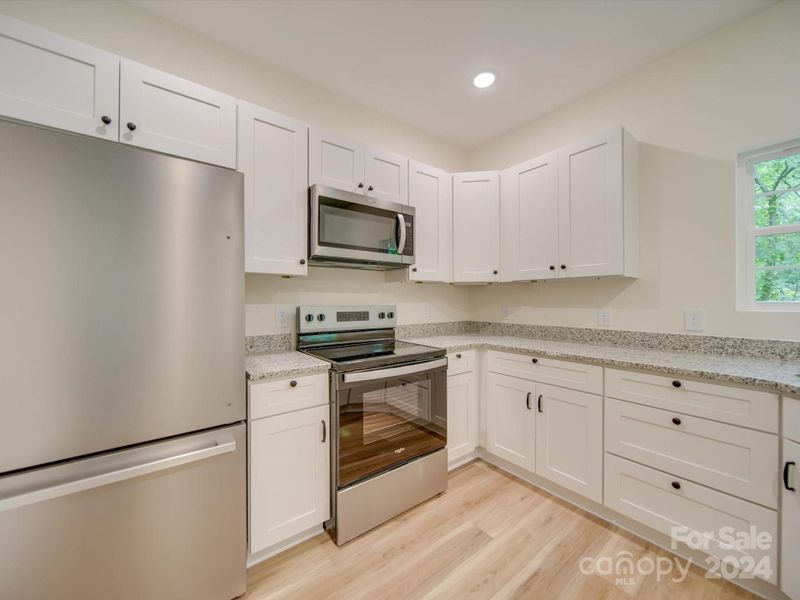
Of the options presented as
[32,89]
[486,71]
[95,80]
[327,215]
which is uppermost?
[486,71]

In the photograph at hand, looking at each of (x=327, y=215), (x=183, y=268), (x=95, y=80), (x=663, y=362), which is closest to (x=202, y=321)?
(x=183, y=268)

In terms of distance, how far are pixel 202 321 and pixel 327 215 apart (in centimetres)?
96

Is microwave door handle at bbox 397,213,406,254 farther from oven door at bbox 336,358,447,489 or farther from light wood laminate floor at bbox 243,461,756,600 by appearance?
light wood laminate floor at bbox 243,461,756,600

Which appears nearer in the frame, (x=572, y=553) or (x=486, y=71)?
(x=572, y=553)

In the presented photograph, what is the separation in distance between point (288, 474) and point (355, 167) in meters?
1.85

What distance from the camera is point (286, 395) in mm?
1533

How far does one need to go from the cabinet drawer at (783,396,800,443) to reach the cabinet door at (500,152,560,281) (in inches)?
49.6

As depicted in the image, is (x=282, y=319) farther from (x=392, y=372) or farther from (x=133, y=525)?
(x=133, y=525)

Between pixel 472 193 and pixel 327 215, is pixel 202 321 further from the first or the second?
pixel 472 193

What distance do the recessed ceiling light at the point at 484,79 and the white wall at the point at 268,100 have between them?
746 millimetres

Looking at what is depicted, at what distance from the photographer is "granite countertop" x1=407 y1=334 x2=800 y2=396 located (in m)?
1.29

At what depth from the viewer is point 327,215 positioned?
1.91 m

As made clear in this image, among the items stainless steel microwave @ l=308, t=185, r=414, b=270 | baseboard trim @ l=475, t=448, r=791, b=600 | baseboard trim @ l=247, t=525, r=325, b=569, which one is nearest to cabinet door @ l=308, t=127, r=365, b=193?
stainless steel microwave @ l=308, t=185, r=414, b=270

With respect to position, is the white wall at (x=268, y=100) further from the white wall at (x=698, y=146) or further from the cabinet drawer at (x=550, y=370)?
the white wall at (x=698, y=146)
